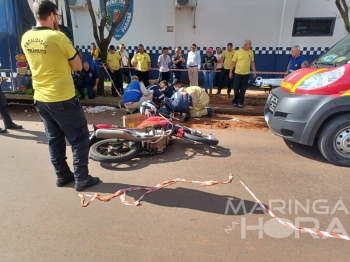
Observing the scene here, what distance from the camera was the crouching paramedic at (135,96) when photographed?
6.29 meters

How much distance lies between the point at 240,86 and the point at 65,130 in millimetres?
6023

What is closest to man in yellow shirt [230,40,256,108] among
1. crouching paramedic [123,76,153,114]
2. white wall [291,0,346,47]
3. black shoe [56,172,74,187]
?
crouching paramedic [123,76,153,114]

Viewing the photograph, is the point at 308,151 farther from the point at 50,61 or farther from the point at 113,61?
the point at 113,61

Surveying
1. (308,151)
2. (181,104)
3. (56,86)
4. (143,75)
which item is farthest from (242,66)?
(56,86)

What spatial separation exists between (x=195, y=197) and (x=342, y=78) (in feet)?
8.42

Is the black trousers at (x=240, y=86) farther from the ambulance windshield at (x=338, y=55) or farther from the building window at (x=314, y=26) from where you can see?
the building window at (x=314, y=26)

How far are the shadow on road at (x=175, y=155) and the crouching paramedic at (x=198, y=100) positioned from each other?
6.86 feet

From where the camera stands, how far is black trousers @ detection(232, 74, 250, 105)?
780 cm

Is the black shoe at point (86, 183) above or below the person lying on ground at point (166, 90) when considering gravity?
below

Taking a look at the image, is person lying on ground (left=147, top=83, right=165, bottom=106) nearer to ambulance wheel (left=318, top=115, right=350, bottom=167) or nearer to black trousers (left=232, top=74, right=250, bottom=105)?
black trousers (left=232, top=74, right=250, bottom=105)

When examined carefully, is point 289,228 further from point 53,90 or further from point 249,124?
point 249,124

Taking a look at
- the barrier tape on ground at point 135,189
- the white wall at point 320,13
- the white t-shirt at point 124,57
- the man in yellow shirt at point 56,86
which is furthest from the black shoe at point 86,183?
the white wall at point 320,13

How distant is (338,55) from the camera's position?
4211 millimetres

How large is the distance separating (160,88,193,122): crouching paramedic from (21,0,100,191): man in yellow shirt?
344 cm
